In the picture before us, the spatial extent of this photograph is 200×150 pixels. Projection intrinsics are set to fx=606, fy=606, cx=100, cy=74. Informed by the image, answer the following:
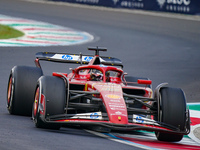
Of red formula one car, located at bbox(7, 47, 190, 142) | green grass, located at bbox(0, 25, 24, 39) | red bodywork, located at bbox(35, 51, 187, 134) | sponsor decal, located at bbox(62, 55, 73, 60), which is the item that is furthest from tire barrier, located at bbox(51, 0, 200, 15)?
red bodywork, located at bbox(35, 51, 187, 134)

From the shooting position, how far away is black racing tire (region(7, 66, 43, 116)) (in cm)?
964

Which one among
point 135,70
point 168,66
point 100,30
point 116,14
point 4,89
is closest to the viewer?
point 4,89

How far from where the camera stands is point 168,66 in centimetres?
1775

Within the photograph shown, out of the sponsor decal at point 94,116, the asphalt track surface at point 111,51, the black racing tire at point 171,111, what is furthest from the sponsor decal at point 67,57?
the sponsor decal at point 94,116

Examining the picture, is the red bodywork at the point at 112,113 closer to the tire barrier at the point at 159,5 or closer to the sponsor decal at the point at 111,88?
the sponsor decal at the point at 111,88

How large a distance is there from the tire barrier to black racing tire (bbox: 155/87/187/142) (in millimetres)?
22572

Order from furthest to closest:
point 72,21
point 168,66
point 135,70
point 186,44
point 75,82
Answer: point 72,21, point 186,44, point 168,66, point 135,70, point 75,82

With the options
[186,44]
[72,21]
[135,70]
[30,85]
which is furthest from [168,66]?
[72,21]

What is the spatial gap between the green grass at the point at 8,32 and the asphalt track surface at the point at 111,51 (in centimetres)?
267

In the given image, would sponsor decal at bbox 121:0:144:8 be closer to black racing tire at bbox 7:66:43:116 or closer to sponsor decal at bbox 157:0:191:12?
sponsor decal at bbox 157:0:191:12

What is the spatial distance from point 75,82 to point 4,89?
342cm

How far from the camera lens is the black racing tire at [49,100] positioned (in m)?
8.51

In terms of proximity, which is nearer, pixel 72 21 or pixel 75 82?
pixel 75 82

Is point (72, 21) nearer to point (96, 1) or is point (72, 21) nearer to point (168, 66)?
point (96, 1)
